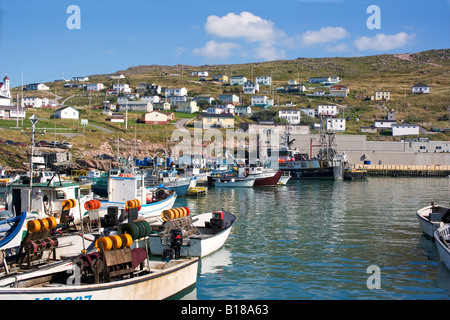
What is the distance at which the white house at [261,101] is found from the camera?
152 m

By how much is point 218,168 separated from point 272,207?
113 feet

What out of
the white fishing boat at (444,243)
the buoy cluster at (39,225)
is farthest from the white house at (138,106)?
the buoy cluster at (39,225)

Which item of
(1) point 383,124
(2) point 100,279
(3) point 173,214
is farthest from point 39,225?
(1) point 383,124

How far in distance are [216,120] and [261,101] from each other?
38295 millimetres

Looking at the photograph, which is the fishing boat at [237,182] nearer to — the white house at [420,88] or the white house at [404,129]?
the white house at [404,129]

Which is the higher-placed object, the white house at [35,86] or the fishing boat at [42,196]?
the white house at [35,86]

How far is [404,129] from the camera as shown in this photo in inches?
4688

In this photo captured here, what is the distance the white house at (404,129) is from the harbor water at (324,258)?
81.4 metres

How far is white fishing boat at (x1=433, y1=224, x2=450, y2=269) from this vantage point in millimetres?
20234

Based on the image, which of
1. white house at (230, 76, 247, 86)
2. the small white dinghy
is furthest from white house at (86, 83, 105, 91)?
the small white dinghy

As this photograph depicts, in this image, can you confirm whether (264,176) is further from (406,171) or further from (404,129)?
A: (404,129)

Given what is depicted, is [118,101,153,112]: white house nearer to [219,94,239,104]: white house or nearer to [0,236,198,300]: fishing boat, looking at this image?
[219,94,239,104]: white house

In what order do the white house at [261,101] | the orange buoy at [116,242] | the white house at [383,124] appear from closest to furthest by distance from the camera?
the orange buoy at [116,242]
the white house at [383,124]
the white house at [261,101]
